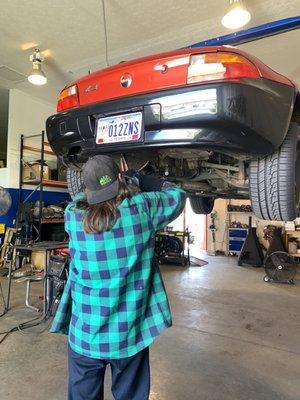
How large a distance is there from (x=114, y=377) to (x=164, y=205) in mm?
684

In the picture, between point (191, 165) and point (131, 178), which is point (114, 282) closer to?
point (131, 178)

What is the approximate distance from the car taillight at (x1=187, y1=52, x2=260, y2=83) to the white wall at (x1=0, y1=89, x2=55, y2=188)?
498 cm

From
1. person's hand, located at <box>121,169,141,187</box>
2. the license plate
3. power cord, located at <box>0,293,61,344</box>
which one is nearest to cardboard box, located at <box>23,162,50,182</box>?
power cord, located at <box>0,293,61,344</box>

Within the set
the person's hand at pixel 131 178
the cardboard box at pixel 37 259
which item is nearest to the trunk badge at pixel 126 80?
the person's hand at pixel 131 178

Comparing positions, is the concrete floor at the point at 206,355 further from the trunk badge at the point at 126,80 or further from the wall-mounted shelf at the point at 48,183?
the wall-mounted shelf at the point at 48,183

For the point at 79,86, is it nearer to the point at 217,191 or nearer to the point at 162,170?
the point at 162,170

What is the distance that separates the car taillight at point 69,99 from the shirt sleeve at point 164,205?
86cm

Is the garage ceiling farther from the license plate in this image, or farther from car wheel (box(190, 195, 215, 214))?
the license plate

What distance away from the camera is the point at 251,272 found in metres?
5.82

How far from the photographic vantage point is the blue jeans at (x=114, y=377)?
1118 mm

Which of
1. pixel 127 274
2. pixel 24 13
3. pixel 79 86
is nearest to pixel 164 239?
pixel 24 13

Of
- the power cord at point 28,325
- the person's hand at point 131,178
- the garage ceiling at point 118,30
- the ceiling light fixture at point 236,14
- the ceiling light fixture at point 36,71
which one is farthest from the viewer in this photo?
the ceiling light fixture at point 36,71

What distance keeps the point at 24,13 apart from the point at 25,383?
345 centimetres

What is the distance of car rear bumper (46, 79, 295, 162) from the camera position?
50.3 inches
